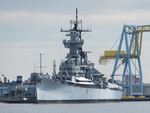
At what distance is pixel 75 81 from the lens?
14225cm

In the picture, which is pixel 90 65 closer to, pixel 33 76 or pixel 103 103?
pixel 103 103

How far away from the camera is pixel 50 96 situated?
133750 mm

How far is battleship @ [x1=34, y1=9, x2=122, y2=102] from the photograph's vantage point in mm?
133750

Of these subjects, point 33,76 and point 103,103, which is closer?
point 33,76

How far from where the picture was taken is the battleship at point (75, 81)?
134m

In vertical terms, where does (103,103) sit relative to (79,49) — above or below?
below

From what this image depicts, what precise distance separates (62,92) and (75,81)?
6650 mm

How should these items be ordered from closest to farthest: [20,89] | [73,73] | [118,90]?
[73,73], [118,90], [20,89]

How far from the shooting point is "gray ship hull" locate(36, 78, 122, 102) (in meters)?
133

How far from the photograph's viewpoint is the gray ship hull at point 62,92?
13300 centimetres

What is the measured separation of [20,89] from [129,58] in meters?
26.2

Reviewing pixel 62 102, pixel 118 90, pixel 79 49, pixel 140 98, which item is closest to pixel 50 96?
pixel 62 102

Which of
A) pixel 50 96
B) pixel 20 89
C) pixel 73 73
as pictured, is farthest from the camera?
pixel 20 89

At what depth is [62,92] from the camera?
13625cm
